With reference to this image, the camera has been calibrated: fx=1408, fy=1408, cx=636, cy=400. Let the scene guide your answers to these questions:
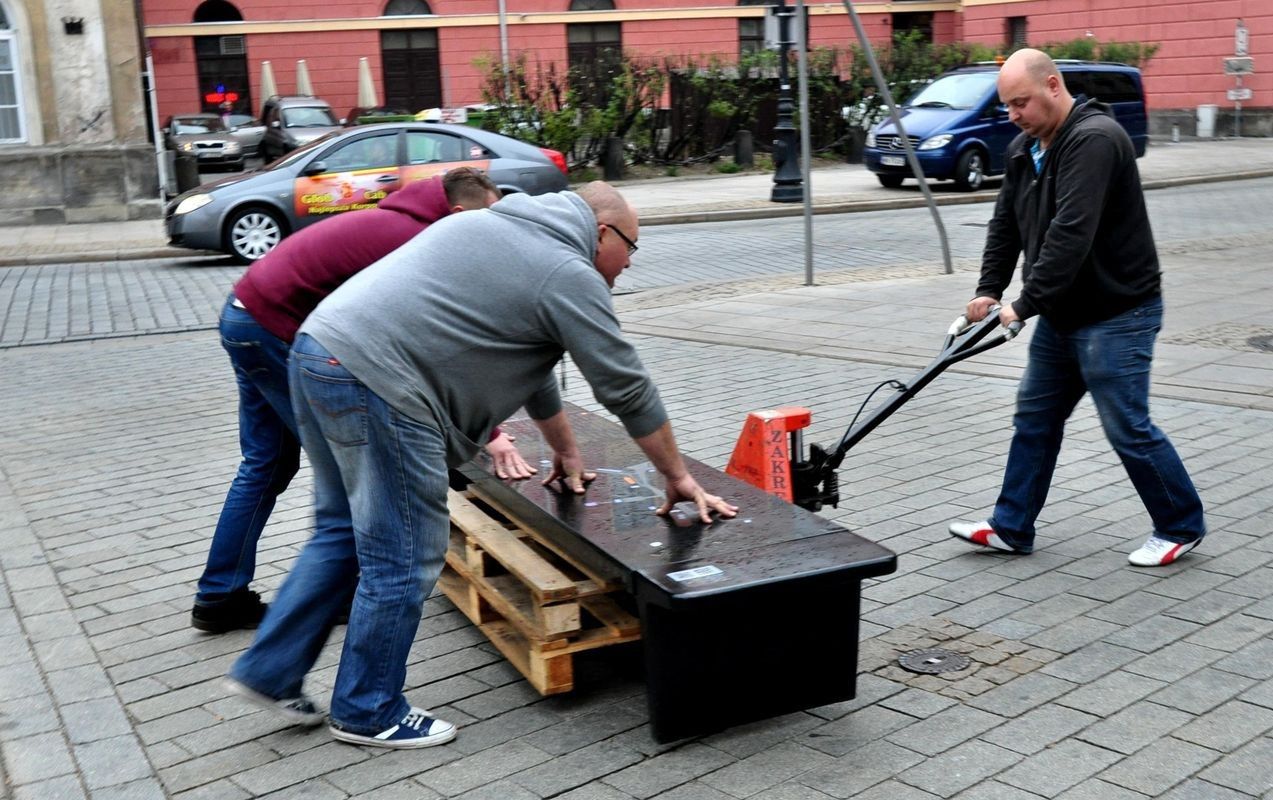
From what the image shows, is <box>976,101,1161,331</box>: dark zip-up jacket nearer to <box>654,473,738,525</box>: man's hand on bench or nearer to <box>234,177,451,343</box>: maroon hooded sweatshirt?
<box>654,473,738,525</box>: man's hand on bench

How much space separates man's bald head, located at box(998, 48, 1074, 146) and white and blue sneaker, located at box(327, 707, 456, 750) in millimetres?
2591

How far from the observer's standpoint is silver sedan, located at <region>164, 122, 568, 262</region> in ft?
49.3

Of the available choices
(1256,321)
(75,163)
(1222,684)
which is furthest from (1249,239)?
(75,163)

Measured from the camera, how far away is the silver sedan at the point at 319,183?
15016 mm

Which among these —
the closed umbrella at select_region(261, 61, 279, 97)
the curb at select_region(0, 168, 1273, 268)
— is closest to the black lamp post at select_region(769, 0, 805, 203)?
the curb at select_region(0, 168, 1273, 268)

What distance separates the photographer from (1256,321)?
368 inches

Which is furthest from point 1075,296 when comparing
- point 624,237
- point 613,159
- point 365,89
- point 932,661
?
point 365,89

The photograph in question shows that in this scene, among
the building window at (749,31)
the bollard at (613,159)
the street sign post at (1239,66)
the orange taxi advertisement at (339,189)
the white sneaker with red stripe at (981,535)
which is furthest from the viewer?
the building window at (749,31)

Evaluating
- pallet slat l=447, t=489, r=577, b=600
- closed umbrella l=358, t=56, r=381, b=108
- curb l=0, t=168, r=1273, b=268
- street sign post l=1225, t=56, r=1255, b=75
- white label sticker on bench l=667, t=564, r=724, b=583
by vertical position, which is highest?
closed umbrella l=358, t=56, r=381, b=108

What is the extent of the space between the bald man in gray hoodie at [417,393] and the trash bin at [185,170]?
21.9 meters

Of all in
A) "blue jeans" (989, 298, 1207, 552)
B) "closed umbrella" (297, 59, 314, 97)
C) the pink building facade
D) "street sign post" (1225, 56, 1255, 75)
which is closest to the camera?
"blue jeans" (989, 298, 1207, 552)

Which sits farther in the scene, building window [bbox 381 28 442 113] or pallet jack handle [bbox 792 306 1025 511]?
building window [bbox 381 28 442 113]

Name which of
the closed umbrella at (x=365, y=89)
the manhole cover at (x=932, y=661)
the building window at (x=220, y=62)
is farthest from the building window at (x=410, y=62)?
the manhole cover at (x=932, y=661)

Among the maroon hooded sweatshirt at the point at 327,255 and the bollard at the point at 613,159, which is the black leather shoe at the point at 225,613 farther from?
the bollard at the point at 613,159
